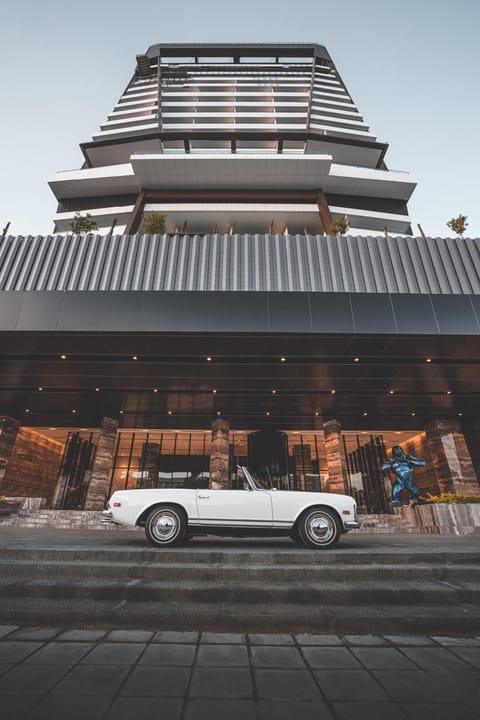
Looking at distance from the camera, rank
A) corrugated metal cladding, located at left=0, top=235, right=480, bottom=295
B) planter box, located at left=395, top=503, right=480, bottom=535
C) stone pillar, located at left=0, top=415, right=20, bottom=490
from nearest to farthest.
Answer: corrugated metal cladding, located at left=0, top=235, right=480, bottom=295
planter box, located at left=395, top=503, right=480, bottom=535
stone pillar, located at left=0, top=415, right=20, bottom=490

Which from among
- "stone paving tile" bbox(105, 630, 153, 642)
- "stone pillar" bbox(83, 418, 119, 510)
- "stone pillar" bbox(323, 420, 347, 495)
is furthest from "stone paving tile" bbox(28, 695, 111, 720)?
"stone pillar" bbox(83, 418, 119, 510)

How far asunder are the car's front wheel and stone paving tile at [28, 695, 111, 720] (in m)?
3.44

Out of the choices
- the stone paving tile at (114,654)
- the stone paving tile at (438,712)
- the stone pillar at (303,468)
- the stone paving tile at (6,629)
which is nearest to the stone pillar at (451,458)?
the stone pillar at (303,468)

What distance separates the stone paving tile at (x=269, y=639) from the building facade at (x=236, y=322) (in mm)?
7865

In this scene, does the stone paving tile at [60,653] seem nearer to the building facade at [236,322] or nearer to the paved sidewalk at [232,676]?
the paved sidewalk at [232,676]

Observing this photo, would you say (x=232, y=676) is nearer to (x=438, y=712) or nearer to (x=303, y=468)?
(x=438, y=712)

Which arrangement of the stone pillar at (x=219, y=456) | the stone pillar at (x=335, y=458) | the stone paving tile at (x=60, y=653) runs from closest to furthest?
the stone paving tile at (x=60, y=653)
the stone pillar at (x=335, y=458)
the stone pillar at (x=219, y=456)

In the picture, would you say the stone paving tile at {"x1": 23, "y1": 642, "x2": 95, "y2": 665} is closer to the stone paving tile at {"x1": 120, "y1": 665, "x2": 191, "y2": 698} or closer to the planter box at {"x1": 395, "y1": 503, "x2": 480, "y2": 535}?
the stone paving tile at {"x1": 120, "y1": 665, "x2": 191, "y2": 698}

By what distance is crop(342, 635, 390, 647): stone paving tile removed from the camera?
295 cm

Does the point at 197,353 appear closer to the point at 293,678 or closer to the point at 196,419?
the point at 196,419

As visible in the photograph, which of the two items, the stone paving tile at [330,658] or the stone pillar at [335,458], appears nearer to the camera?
the stone paving tile at [330,658]

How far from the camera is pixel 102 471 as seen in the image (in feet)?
54.9

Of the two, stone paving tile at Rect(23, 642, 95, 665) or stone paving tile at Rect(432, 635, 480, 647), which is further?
stone paving tile at Rect(432, 635, 480, 647)

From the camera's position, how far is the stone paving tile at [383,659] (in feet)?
Answer: 8.32
